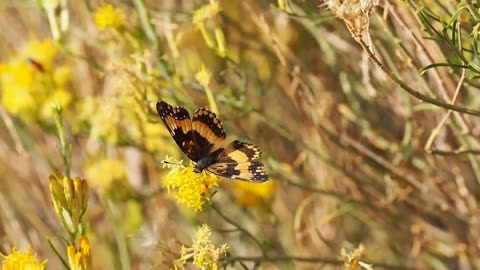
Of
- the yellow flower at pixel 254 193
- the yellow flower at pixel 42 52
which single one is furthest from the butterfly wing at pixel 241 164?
the yellow flower at pixel 42 52

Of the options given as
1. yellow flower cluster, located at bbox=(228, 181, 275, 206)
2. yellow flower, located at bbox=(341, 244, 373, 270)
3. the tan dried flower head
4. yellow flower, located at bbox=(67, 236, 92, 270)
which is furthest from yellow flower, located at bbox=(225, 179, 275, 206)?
the tan dried flower head

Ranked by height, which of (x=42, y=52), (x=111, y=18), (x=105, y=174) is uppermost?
(x=42, y=52)

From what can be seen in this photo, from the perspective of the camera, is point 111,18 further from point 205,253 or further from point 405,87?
point 405,87

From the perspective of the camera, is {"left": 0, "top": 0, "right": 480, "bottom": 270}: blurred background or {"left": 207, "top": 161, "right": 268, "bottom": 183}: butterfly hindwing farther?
{"left": 0, "top": 0, "right": 480, "bottom": 270}: blurred background

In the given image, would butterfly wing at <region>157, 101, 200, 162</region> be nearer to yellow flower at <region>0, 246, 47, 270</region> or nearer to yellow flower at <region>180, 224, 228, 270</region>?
yellow flower at <region>180, 224, 228, 270</region>

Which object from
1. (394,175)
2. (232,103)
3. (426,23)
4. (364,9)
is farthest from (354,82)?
(364,9)

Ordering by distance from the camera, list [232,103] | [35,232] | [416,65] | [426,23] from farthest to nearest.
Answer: [35,232], [232,103], [416,65], [426,23]

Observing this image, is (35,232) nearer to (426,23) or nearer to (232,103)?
(232,103)

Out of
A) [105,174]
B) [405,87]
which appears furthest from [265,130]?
[405,87]
